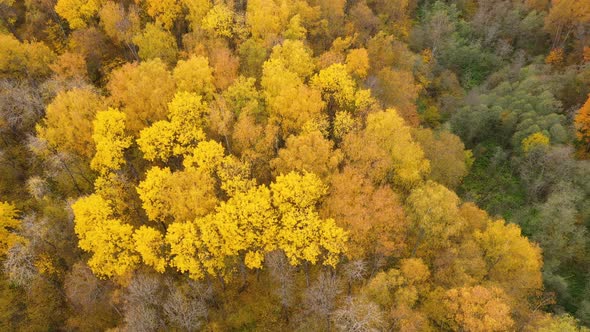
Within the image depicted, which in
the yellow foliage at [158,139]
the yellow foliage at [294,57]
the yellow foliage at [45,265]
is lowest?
the yellow foliage at [45,265]

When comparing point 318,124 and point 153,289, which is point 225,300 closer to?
point 153,289

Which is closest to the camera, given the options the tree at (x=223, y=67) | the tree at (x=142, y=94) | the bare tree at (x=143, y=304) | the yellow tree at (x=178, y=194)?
the bare tree at (x=143, y=304)

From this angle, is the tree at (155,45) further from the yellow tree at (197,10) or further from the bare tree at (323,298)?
the bare tree at (323,298)

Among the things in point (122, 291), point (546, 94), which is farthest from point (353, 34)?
point (122, 291)

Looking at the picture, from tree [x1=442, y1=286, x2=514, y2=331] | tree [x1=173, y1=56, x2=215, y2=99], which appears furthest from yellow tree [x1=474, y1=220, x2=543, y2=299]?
tree [x1=173, y1=56, x2=215, y2=99]

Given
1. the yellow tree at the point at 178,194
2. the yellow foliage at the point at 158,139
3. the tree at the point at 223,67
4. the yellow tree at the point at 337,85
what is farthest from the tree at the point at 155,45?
the yellow tree at the point at 178,194

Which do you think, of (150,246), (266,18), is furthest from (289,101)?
(150,246)

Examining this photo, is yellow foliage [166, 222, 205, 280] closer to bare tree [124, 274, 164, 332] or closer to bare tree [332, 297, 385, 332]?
bare tree [124, 274, 164, 332]
